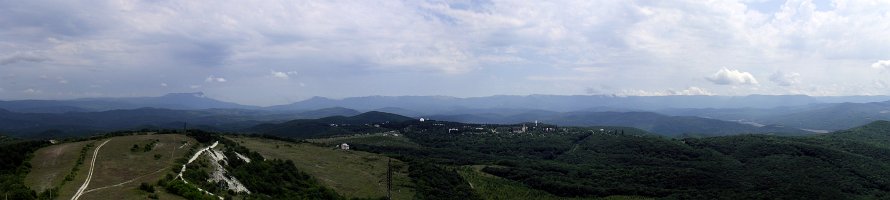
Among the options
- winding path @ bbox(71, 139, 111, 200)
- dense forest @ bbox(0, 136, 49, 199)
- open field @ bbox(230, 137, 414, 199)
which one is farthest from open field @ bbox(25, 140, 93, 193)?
open field @ bbox(230, 137, 414, 199)

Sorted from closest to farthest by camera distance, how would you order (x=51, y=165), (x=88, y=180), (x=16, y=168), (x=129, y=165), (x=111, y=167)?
(x=88, y=180) < (x=16, y=168) < (x=111, y=167) < (x=51, y=165) < (x=129, y=165)

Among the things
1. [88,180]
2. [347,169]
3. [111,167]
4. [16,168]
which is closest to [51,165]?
[16,168]

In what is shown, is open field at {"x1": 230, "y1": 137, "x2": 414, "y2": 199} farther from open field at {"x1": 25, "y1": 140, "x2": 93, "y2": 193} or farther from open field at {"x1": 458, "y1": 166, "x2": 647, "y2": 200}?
open field at {"x1": 25, "y1": 140, "x2": 93, "y2": 193}

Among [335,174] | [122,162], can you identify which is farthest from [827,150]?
[122,162]

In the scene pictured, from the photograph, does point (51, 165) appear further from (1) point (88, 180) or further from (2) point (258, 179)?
(2) point (258, 179)

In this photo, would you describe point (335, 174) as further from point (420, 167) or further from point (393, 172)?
point (420, 167)

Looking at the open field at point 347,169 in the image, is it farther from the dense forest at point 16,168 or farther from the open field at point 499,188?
the dense forest at point 16,168

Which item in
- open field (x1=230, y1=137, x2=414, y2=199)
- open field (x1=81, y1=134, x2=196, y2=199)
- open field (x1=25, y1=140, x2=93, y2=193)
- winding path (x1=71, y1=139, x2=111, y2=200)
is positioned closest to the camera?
winding path (x1=71, y1=139, x2=111, y2=200)
